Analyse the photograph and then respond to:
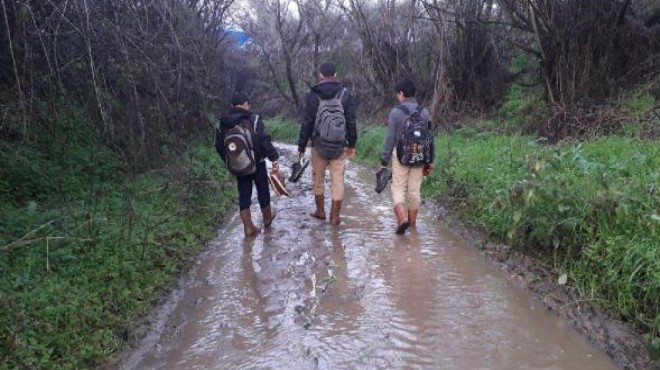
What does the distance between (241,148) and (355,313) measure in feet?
9.20

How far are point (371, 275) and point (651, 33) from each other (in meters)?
9.17

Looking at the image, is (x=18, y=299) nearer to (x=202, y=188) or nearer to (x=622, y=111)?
(x=202, y=188)

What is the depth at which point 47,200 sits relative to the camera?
256 inches

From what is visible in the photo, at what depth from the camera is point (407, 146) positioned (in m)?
6.40

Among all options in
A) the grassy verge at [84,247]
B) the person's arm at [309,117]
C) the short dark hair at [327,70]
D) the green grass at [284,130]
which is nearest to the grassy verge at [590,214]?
the person's arm at [309,117]

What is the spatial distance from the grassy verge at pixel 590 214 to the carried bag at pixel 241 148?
2.96m

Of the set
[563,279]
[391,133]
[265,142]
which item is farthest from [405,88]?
[563,279]

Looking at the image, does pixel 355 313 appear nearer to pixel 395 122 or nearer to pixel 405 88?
pixel 395 122

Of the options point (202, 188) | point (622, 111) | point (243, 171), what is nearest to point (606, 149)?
point (622, 111)

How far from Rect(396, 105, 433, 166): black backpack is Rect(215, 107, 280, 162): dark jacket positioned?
1618 mm

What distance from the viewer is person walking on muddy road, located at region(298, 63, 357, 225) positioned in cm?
675

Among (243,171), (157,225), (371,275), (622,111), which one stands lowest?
(371,275)

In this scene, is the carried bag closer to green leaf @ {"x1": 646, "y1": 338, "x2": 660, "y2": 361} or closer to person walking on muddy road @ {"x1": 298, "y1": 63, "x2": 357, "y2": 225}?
person walking on muddy road @ {"x1": 298, "y1": 63, "x2": 357, "y2": 225}

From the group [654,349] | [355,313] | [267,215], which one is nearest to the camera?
[654,349]
